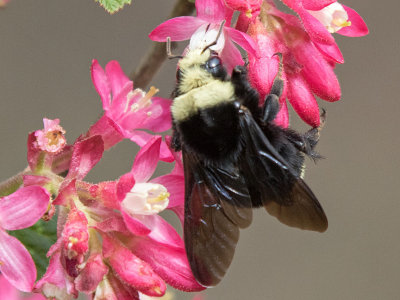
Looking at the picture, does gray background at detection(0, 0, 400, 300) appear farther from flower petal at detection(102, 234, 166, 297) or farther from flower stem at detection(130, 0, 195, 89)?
flower petal at detection(102, 234, 166, 297)

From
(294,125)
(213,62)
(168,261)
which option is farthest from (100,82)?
(294,125)

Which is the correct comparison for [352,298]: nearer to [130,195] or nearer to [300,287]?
[300,287]

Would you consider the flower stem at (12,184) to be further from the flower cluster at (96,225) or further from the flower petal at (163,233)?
the flower petal at (163,233)

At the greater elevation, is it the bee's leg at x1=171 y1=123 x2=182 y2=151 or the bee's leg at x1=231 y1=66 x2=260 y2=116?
the bee's leg at x1=231 y1=66 x2=260 y2=116

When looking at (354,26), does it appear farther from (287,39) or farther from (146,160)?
(146,160)

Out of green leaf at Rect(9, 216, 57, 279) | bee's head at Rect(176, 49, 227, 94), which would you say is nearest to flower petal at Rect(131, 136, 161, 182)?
bee's head at Rect(176, 49, 227, 94)

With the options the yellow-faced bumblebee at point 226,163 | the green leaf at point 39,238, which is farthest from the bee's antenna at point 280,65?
the green leaf at point 39,238

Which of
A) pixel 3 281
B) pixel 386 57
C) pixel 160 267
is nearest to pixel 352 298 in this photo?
pixel 386 57
